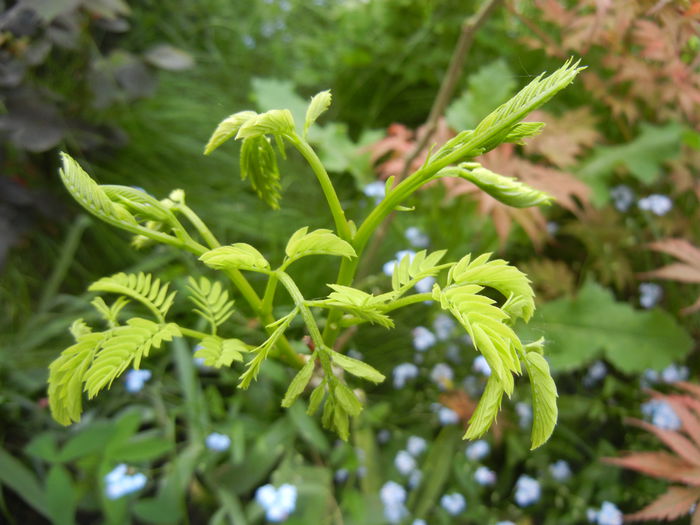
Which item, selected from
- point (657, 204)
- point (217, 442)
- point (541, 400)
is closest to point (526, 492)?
point (217, 442)

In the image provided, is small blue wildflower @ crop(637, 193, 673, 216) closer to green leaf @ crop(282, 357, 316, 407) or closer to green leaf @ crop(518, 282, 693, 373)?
green leaf @ crop(518, 282, 693, 373)

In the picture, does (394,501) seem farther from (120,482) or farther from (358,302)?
(358,302)

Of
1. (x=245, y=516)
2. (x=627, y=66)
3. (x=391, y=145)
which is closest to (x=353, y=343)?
(x=245, y=516)

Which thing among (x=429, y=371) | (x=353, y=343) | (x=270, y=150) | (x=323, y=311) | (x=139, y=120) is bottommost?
(x=429, y=371)

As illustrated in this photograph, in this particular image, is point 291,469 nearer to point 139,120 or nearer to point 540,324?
point 540,324

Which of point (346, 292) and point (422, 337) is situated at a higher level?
point (346, 292)

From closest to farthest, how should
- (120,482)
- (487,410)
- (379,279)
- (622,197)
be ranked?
(487,410)
(379,279)
(120,482)
(622,197)
